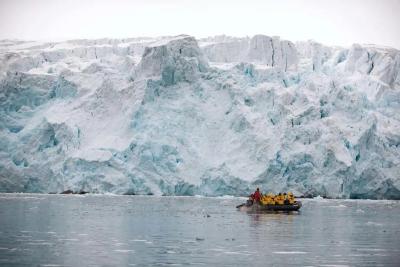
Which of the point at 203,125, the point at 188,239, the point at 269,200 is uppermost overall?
the point at 203,125

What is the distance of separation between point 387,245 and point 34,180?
4228 centimetres

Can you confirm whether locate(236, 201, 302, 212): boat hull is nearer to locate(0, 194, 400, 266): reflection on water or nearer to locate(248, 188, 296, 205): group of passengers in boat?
locate(248, 188, 296, 205): group of passengers in boat

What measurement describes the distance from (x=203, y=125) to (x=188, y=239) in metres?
41.1

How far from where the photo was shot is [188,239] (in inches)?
1011

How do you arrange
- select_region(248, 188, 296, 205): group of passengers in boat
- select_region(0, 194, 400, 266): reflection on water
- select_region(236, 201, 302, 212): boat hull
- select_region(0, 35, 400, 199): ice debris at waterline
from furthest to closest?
select_region(0, 35, 400, 199): ice debris at waterline
select_region(248, 188, 296, 205): group of passengers in boat
select_region(236, 201, 302, 212): boat hull
select_region(0, 194, 400, 266): reflection on water

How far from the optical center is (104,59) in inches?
2884

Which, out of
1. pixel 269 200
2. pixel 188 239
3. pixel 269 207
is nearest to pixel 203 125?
pixel 269 200

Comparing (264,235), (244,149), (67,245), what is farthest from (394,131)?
(67,245)

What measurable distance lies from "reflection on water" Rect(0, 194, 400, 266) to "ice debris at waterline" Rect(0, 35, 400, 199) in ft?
70.3

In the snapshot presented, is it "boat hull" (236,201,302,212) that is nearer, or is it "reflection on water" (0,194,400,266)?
"reflection on water" (0,194,400,266)

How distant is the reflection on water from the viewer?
19781 millimetres

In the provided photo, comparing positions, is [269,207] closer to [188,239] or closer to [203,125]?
[188,239]

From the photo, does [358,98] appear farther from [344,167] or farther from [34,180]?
[34,180]

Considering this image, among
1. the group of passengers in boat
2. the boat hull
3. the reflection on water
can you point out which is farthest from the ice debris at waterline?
the reflection on water
